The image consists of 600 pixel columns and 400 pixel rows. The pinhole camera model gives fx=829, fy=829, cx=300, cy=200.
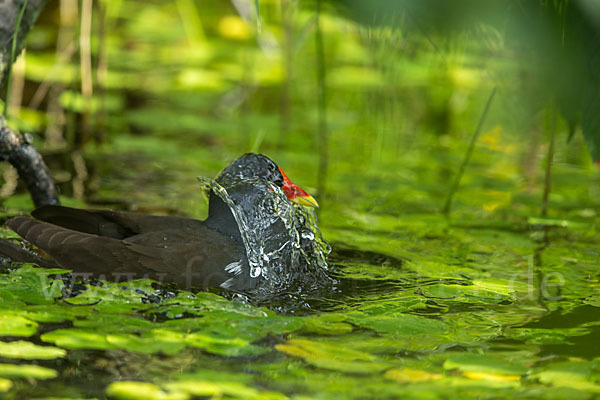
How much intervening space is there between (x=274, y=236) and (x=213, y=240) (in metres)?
0.41

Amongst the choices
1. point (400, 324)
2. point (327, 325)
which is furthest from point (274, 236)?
point (400, 324)

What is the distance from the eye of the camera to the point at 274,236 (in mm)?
4371

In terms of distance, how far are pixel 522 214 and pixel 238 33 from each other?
27.8ft

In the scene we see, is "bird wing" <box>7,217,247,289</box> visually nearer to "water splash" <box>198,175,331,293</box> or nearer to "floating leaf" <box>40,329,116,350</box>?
"water splash" <box>198,175,331,293</box>

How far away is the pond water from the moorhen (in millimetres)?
107

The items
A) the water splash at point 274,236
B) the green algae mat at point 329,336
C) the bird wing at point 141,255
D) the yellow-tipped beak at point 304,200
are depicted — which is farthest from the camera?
the yellow-tipped beak at point 304,200

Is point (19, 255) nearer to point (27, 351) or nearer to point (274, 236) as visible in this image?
point (27, 351)

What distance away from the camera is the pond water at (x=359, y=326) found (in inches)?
112

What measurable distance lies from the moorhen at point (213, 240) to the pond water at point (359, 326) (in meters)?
0.11

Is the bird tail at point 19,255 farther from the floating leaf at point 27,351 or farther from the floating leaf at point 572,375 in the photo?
the floating leaf at point 572,375

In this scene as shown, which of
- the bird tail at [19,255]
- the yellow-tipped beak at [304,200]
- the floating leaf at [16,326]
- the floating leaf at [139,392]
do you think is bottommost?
the floating leaf at [139,392]

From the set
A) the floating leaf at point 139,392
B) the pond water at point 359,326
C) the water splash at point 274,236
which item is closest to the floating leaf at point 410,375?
the pond water at point 359,326

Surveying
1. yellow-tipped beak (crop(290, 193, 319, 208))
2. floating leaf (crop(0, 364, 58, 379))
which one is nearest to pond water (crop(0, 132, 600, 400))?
floating leaf (crop(0, 364, 58, 379))

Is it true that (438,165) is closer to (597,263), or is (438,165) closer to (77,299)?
(597,263)
